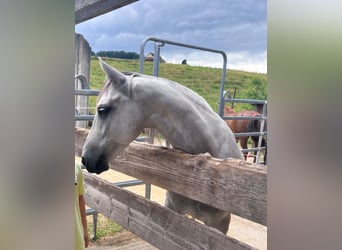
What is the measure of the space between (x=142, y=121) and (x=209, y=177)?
0.45 metres

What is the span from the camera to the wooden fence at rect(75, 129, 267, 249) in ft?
2.46

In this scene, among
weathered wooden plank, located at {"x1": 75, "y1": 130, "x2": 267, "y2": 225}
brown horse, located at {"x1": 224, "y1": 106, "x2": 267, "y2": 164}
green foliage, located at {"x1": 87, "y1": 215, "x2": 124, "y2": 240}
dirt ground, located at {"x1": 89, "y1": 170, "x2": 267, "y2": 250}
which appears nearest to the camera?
weathered wooden plank, located at {"x1": 75, "y1": 130, "x2": 267, "y2": 225}

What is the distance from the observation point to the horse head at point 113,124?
3.93 feet

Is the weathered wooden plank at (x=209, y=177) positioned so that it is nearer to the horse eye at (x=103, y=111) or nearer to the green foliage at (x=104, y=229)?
the horse eye at (x=103, y=111)

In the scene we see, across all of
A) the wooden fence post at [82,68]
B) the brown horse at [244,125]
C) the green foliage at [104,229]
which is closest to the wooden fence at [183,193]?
the green foliage at [104,229]

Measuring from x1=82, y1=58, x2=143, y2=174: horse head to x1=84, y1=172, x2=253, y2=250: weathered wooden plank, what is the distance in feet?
0.60

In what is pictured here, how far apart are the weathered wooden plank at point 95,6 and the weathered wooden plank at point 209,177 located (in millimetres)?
507

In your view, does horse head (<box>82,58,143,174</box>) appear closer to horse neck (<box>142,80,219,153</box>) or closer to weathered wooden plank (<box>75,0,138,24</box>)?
horse neck (<box>142,80,219,153</box>)

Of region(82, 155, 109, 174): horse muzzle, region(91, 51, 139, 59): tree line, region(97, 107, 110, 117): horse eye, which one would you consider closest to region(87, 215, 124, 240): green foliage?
region(82, 155, 109, 174): horse muzzle
